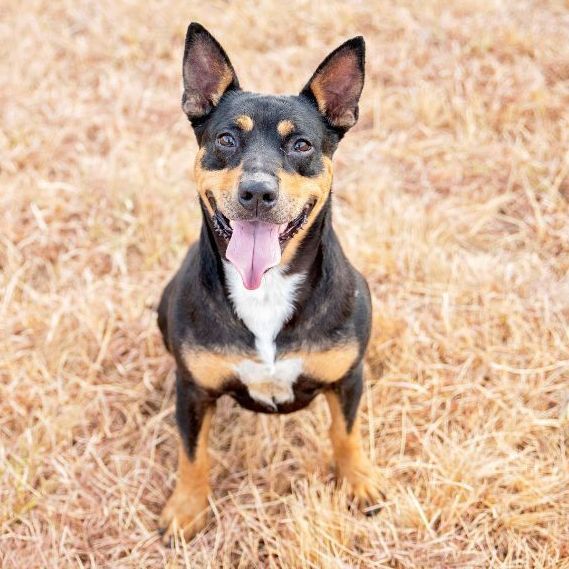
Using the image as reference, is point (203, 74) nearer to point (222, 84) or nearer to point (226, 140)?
point (222, 84)

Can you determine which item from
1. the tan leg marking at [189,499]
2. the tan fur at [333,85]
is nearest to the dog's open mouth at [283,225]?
the tan fur at [333,85]

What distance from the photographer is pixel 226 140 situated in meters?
3.16

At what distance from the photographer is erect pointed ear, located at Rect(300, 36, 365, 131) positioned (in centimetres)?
323

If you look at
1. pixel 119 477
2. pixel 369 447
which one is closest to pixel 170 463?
pixel 119 477

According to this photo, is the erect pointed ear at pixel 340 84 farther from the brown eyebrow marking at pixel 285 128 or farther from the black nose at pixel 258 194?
the black nose at pixel 258 194

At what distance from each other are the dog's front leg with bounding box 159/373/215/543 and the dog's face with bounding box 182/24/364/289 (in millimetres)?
720

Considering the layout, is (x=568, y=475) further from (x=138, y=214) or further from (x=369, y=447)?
(x=138, y=214)

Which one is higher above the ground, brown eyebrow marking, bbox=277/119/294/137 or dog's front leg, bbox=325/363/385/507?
brown eyebrow marking, bbox=277/119/294/137

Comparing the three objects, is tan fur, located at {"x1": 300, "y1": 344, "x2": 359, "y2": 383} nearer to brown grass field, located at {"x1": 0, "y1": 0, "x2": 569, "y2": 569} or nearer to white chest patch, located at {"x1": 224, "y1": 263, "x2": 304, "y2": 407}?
white chest patch, located at {"x1": 224, "y1": 263, "x2": 304, "y2": 407}

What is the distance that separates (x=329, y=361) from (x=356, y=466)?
788mm

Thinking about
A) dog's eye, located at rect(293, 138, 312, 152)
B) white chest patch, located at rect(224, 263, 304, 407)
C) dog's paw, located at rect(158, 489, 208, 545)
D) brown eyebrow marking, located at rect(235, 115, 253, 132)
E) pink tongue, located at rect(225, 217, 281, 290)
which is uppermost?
brown eyebrow marking, located at rect(235, 115, 253, 132)

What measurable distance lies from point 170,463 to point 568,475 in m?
2.04

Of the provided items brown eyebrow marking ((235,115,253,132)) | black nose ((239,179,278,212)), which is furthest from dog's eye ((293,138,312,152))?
black nose ((239,179,278,212))

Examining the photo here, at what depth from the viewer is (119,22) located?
7.50 m
